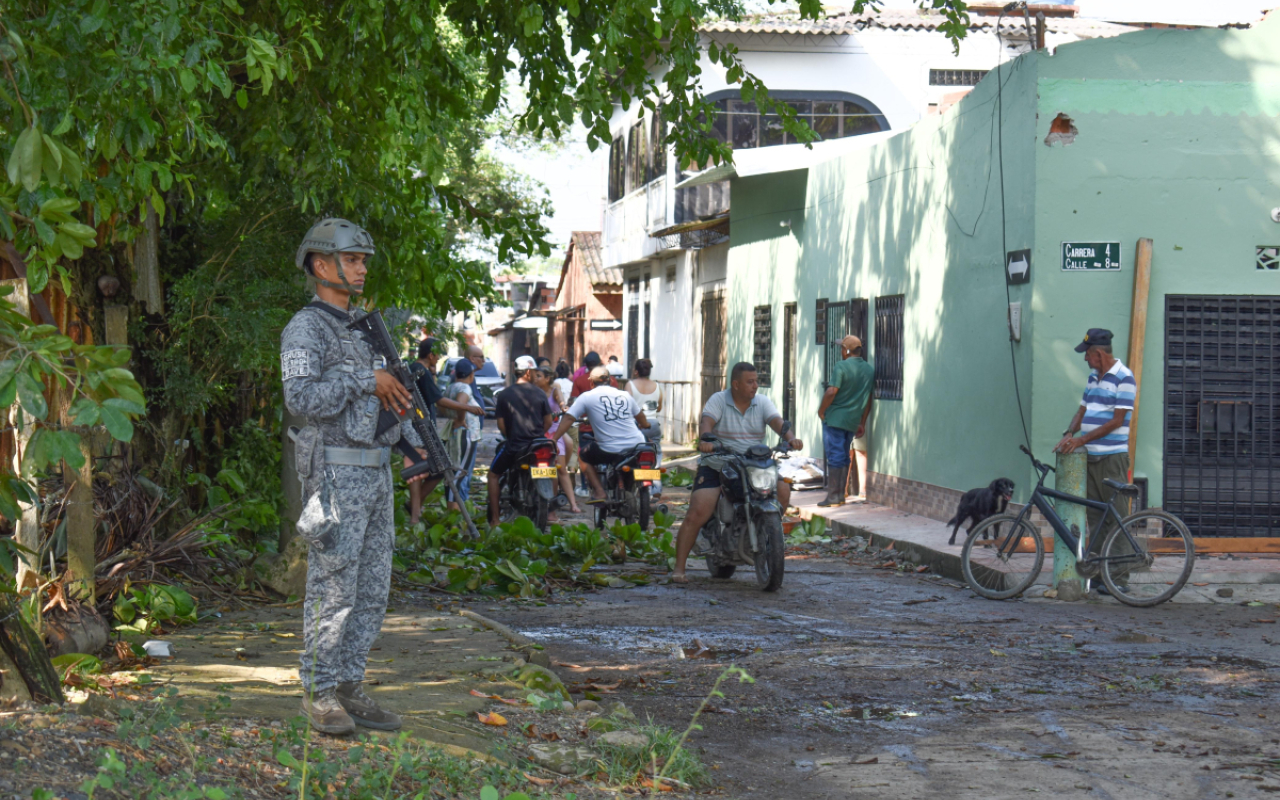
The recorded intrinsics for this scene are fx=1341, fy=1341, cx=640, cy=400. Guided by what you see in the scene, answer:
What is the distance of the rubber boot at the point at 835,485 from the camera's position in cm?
1540

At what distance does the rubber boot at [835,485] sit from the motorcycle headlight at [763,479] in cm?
584

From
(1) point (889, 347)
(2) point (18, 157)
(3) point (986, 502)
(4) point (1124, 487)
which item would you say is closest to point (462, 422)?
(1) point (889, 347)

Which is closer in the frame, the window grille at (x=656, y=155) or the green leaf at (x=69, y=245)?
the green leaf at (x=69, y=245)

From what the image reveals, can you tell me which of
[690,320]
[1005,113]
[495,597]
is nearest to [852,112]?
[690,320]

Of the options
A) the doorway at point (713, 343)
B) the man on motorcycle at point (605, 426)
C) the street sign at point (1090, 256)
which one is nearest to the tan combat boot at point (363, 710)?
the man on motorcycle at point (605, 426)

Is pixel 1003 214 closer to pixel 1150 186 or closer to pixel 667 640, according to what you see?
pixel 1150 186

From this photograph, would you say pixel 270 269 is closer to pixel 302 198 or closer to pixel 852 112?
pixel 302 198

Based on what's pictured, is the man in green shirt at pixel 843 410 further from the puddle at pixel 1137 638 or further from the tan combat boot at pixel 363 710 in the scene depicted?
the tan combat boot at pixel 363 710

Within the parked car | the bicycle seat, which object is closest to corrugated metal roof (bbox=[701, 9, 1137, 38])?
the parked car

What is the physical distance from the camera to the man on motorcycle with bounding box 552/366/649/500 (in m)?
12.6

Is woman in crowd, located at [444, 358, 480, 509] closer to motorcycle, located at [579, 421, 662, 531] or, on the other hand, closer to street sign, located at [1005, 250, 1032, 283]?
motorcycle, located at [579, 421, 662, 531]

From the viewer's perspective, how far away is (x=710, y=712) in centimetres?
615

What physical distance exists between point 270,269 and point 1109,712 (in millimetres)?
5380

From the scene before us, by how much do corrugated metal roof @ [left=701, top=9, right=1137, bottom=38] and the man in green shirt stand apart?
1207 cm
